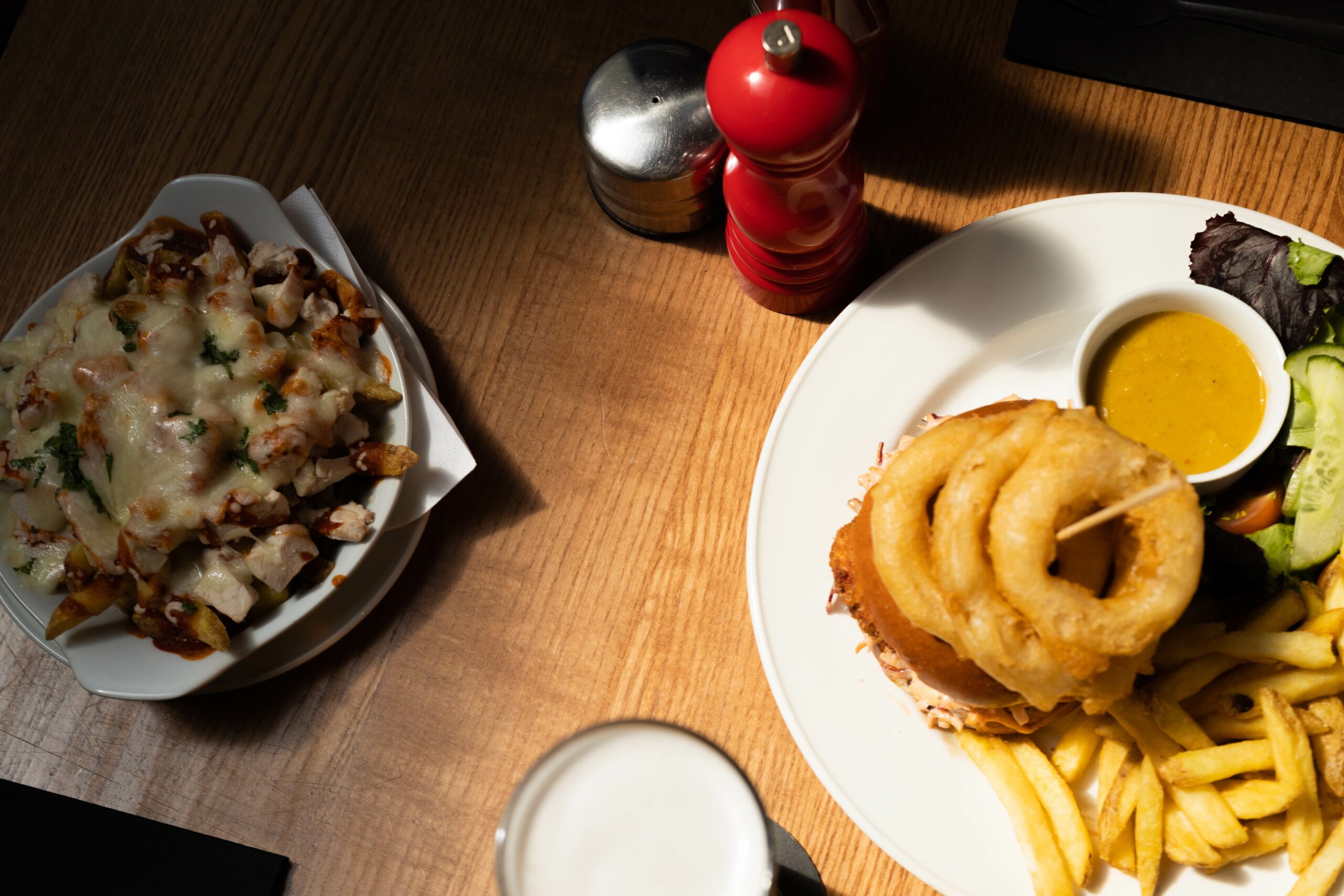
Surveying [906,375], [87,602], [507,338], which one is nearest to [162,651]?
[87,602]

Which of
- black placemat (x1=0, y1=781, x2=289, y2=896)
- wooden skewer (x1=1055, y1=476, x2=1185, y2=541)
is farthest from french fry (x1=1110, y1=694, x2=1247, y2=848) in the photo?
black placemat (x1=0, y1=781, x2=289, y2=896)

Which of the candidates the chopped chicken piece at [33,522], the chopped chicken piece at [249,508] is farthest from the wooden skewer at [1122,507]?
the chopped chicken piece at [33,522]

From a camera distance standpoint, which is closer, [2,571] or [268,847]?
[2,571]

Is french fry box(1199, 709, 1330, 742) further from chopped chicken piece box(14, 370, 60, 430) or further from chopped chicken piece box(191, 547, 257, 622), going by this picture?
chopped chicken piece box(14, 370, 60, 430)

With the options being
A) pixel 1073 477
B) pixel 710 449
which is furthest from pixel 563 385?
pixel 1073 477

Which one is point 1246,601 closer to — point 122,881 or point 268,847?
point 268,847

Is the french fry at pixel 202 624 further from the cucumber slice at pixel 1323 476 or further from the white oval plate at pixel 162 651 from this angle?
the cucumber slice at pixel 1323 476

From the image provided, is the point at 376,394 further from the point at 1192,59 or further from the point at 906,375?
the point at 1192,59
